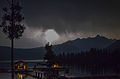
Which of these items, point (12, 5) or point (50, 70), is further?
point (50, 70)

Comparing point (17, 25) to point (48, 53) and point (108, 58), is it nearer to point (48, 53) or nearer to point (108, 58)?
point (48, 53)

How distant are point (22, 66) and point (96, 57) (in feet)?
358

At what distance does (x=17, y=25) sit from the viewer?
72.1ft

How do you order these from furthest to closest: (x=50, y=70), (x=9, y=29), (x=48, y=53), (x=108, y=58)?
(x=108, y=58), (x=48, y=53), (x=50, y=70), (x=9, y=29)

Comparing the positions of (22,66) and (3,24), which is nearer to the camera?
(3,24)

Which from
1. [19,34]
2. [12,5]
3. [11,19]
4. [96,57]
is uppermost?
[12,5]

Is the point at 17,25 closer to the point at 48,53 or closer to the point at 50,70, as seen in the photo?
the point at 50,70

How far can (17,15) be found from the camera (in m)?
22.2

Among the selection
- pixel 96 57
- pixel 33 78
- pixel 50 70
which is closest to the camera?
pixel 33 78

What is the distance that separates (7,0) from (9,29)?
2954 mm

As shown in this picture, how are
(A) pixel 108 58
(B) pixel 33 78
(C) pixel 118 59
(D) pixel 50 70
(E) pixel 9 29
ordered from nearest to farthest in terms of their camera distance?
(E) pixel 9 29 → (B) pixel 33 78 → (D) pixel 50 70 → (C) pixel 118 59 → (A) pixel 108 58

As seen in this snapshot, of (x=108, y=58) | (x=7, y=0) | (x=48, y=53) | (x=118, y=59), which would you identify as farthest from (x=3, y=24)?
(x=108, y=58)

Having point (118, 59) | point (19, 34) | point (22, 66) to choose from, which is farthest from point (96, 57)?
point (19, 34)

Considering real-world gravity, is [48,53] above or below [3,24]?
below
